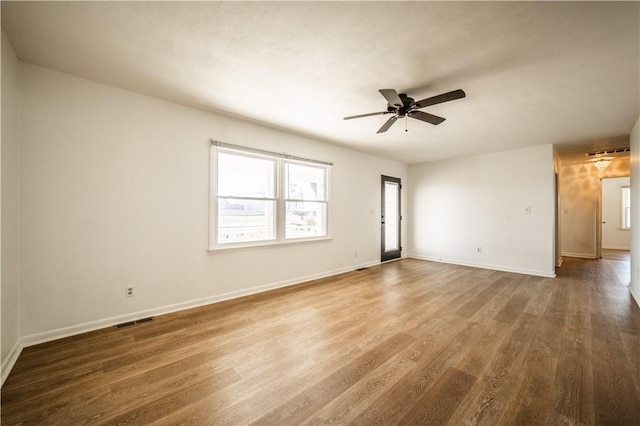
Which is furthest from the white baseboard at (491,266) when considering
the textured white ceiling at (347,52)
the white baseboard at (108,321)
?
the white baseboard at (108,321)

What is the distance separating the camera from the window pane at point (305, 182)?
4.43 metres

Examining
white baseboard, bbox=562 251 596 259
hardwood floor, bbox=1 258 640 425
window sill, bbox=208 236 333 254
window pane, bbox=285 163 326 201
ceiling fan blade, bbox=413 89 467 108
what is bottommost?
hardwood floor, bbox=1 258 640 425

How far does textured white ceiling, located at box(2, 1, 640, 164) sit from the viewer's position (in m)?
1.71

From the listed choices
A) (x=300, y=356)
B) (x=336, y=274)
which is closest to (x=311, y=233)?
(x=336, y=274)

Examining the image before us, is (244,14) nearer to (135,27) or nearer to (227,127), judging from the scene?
(135,27)

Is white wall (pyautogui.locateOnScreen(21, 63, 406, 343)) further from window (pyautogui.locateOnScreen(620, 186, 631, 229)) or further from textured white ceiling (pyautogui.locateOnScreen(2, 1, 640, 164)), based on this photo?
window (pyautogui.locateOnScreen(620, 186, 631, 229))

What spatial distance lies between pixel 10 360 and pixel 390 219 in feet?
20.8

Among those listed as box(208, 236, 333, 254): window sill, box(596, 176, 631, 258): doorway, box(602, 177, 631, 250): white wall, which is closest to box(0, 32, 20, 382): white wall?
box(208, 236, 333, 254): window sill

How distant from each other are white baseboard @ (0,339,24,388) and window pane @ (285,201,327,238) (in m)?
3.06

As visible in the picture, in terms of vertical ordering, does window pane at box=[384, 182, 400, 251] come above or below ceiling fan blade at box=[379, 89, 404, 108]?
below

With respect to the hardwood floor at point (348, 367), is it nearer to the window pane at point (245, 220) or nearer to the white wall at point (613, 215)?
the window pane at point (245, 220)

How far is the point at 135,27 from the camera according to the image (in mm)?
→ 1877

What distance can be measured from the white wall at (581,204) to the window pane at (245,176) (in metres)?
7.87

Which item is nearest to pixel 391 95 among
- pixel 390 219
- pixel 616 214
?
pixel 390 219
